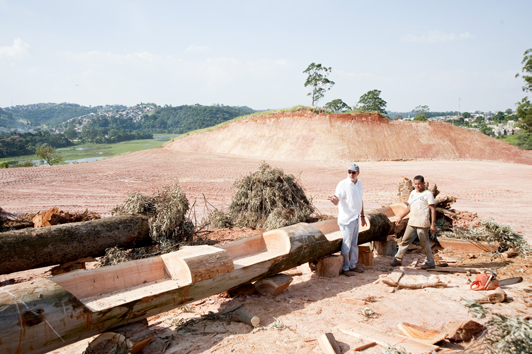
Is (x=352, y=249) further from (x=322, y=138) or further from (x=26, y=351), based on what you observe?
(x=322, y=138)

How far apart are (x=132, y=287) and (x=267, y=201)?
433 centimetres

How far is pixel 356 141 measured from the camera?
99.2 ft

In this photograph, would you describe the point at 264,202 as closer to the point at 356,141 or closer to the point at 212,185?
the point at 212,185

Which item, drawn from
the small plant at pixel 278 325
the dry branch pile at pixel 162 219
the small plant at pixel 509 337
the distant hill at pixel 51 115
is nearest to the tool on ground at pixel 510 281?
the small plant at pixel 509 337

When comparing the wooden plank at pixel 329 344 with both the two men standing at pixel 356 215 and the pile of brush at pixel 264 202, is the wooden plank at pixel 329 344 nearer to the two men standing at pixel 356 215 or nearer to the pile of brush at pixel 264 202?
the two men standing at pixel 356 215

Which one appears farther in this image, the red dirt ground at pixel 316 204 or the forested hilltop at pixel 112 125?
the forested hilltop at pixel 112 125

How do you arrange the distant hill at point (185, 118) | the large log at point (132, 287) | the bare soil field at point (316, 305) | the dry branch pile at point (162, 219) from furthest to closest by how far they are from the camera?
the distant hill at point (185, 118) < the dry branch pile at point (162, 219) < the bare soil field at point (316, 305) < the large log at point (132, 287)

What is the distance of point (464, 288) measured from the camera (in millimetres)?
4570

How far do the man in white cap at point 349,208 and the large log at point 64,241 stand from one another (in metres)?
3.53

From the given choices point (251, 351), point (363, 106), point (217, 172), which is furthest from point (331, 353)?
point (363, 106)

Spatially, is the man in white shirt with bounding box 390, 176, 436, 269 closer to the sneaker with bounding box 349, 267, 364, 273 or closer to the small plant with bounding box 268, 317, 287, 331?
the sneaker with bounding box 349, 267, 364, 273

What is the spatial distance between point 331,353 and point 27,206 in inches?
452

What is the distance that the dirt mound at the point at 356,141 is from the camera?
97.2 ft

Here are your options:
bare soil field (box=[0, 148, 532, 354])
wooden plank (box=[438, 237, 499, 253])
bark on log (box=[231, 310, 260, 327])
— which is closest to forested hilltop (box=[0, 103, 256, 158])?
bare soil field (box=[0, 148, 532, 354])
